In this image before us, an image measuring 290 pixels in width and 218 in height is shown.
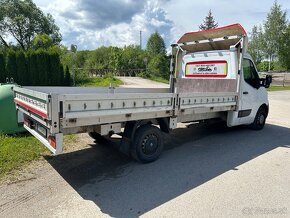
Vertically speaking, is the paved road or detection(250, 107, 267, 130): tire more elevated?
detection(250, 107, 267, 130): tire

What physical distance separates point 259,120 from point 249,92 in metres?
1.37

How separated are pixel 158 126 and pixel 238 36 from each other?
3.13 m

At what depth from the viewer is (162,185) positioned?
4203mm

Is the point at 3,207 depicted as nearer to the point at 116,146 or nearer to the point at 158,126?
the point at 116,146

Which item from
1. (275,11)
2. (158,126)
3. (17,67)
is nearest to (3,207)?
(158,126)

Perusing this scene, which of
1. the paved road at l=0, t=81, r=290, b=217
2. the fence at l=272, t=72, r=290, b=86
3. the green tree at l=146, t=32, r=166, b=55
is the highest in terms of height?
the green tree at l=146, t=32, r=166, b=55

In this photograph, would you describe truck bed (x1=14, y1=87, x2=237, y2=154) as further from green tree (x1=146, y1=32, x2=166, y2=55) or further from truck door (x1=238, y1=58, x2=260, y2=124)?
green tree (x1=146, y1=32, x2=166, y2=55)

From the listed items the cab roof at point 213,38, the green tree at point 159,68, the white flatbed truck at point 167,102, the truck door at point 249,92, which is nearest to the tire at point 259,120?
the white flatbed truck at point 167,102

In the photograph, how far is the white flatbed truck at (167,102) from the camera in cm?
383

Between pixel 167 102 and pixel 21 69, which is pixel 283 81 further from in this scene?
pixel 167 102

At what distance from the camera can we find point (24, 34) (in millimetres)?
44688

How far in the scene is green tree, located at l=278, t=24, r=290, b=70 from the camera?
4378 cm

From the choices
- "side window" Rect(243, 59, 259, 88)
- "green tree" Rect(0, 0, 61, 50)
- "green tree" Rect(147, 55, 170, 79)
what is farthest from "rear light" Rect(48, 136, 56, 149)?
"green tree" Rect(0, 0, 61, 50)

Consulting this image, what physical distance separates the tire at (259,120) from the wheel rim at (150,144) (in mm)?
4049
